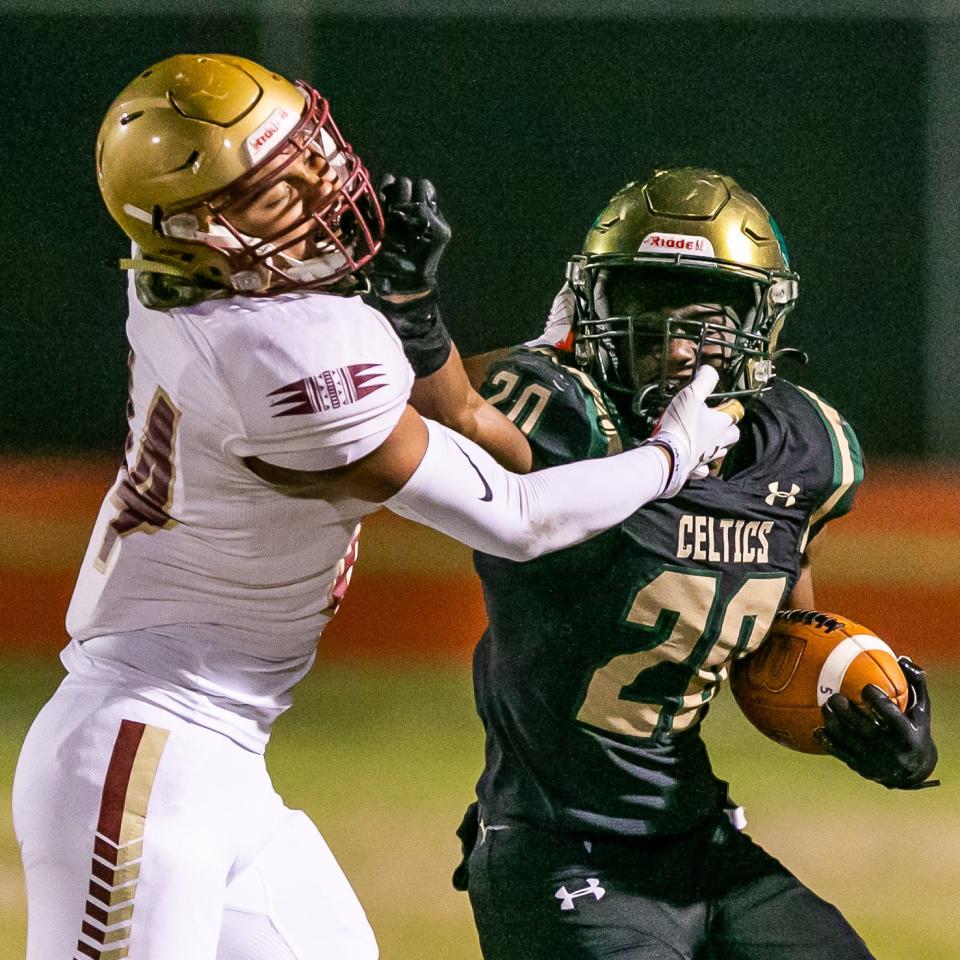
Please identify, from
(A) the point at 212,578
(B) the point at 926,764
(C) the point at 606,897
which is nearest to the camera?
(A) the point at 212,578

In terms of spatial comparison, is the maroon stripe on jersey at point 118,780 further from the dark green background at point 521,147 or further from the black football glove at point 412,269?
the dark green background at point 521,147

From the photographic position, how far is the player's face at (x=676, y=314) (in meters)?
2.33

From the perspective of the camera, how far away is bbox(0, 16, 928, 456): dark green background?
225 inches

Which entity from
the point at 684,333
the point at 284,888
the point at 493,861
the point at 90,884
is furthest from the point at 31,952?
the point at 684,333

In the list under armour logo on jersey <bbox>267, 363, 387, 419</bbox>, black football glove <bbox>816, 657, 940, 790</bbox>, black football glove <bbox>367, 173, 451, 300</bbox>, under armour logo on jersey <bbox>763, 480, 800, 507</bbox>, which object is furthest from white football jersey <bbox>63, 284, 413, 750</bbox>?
black football glove <bbox>816, 657, 940, 790</bbox>

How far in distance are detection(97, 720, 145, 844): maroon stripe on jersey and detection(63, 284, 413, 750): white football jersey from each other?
6 cm

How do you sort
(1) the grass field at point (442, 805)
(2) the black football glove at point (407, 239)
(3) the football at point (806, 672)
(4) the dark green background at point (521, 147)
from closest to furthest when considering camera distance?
(2) the black football glove at point (407, 239) < (3) the football at point (806, 672) < (1) the grass field at point (442, 805) < (4) the dark green background at point (521, 147)

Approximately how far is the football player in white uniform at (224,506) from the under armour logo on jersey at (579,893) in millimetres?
340

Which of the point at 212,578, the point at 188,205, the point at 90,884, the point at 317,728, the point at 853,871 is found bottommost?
the point at 317,728

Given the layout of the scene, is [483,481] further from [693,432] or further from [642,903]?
[642,903]

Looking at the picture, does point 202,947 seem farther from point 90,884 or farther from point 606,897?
point 606,897

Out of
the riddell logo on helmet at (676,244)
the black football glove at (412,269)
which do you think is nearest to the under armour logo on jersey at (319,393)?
the black football glove at (412,269)

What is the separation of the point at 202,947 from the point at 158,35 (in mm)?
4529

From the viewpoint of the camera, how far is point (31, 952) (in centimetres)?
184
